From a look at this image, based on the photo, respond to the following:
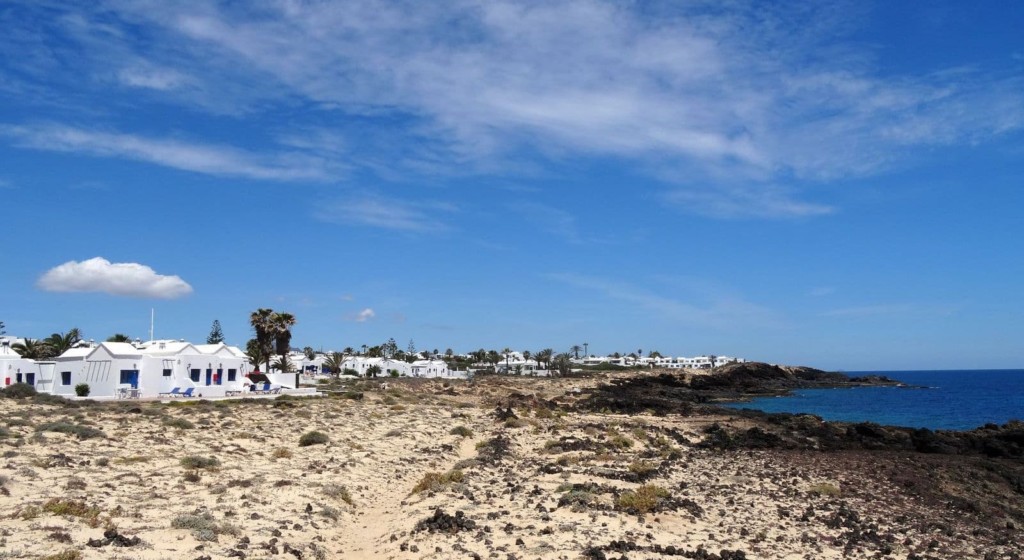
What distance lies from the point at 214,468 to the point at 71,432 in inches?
394

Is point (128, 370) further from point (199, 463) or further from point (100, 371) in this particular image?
point (199, 463)

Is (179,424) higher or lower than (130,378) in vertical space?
lower

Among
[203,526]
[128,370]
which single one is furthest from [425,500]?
[128,370]

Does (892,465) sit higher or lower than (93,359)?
lower

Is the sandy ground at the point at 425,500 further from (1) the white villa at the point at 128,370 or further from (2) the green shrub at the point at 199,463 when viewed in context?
(1) the white villa at the point at 128,370

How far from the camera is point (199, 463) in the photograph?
23656 millimetres

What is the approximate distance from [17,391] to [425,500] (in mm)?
43759

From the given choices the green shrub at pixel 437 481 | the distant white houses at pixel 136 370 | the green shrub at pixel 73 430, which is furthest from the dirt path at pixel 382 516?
the distant white houses at pixel 136 370

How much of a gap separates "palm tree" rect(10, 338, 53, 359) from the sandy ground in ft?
160

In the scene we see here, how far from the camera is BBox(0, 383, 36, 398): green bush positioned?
48875 mm

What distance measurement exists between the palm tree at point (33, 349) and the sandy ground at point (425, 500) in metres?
48.7

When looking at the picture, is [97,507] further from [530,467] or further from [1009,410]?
[1009,410]

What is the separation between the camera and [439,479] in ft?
76.5

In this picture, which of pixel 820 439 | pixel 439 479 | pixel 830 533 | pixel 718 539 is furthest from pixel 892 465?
pixel 439 479
